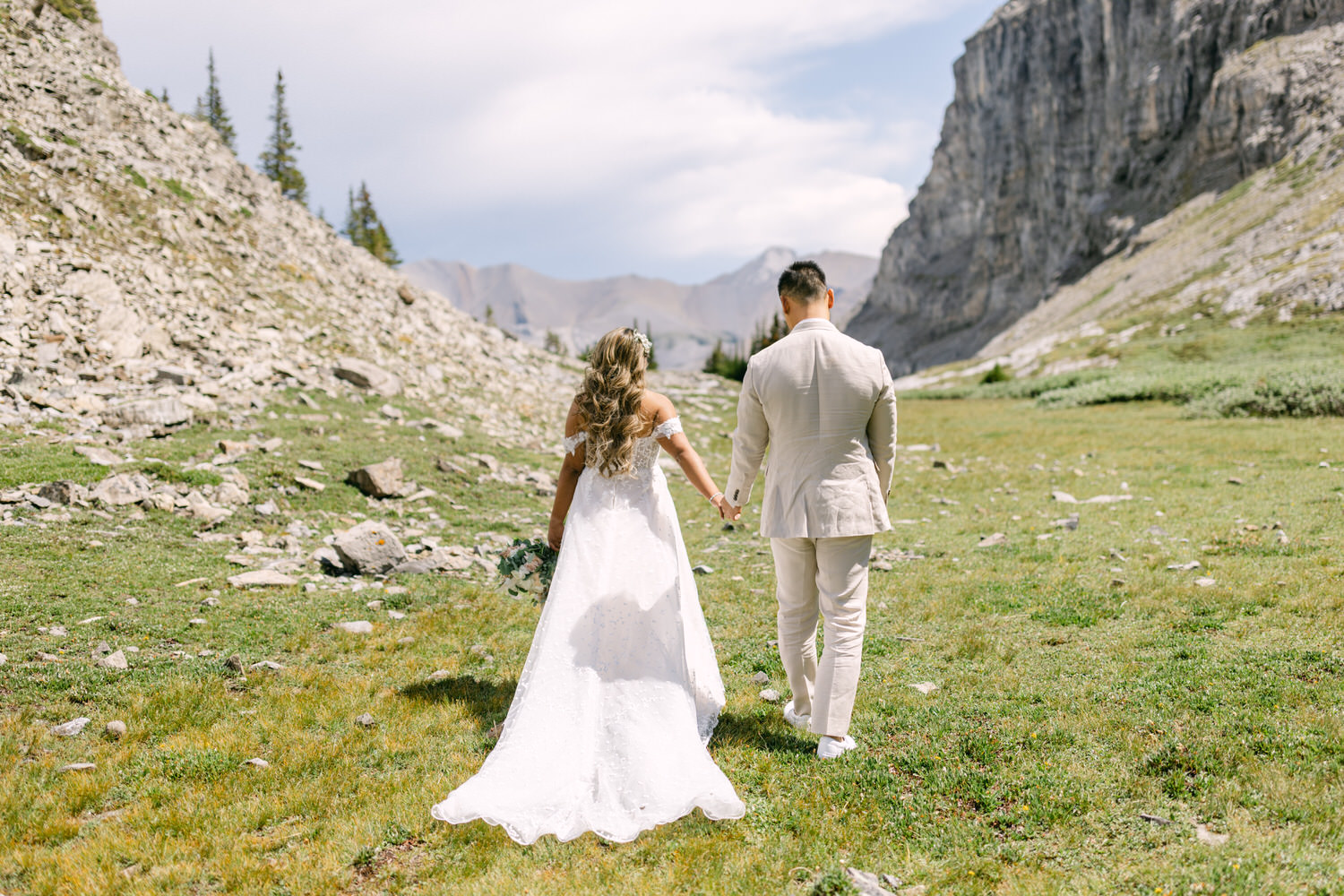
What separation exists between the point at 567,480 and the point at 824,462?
239 cm

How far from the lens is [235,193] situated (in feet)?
106

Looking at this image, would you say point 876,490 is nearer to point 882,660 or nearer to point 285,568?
point 882,660

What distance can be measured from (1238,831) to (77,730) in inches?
354

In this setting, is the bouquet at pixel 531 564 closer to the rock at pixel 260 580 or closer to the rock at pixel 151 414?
the rock at pixel 260 580

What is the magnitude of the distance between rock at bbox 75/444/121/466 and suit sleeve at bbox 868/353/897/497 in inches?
582

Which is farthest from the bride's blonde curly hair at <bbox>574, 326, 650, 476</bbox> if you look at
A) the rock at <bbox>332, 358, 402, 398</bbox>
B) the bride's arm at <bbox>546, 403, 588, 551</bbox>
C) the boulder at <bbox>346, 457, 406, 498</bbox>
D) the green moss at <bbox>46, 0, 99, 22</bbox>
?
the green moss at <bbox>46, 0, 99, 22</bbox>

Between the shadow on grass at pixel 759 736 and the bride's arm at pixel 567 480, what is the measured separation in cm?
231

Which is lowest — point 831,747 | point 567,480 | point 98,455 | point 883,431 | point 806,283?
point 831,747

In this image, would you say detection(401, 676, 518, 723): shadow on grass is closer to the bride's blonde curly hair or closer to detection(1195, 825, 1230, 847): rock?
the bride's blonde curly hair

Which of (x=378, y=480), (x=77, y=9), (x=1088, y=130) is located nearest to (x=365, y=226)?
(x=77, y=9)

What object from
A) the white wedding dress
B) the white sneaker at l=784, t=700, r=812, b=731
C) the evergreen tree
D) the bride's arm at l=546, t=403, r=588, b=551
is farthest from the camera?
the evergreen tree

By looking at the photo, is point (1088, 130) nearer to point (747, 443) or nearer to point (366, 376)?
point (366, 376)

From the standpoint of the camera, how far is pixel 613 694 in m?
6.04

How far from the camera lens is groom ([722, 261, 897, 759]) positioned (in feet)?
19.6
